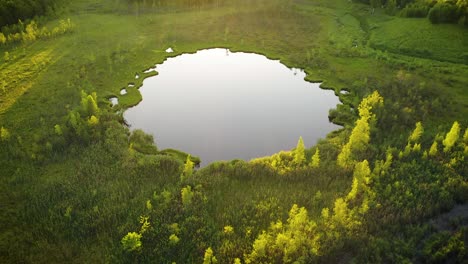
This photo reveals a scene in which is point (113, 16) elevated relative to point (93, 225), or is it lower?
elevated

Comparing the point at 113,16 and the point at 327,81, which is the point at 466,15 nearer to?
the point at 327,81

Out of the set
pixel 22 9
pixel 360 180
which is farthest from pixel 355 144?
pixel 22 9

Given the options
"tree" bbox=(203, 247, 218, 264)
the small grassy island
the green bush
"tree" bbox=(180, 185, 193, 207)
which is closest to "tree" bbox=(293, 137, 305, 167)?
the small grassy island

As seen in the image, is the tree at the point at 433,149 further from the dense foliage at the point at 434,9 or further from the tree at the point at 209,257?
the dense foliage at the point at 434,9

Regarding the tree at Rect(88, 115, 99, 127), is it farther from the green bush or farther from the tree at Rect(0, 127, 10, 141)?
the green bush

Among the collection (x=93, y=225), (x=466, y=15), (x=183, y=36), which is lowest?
(x=93, y=225)

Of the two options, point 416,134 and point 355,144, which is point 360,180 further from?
point 416,134

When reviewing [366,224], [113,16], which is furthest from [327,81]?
[113,16]

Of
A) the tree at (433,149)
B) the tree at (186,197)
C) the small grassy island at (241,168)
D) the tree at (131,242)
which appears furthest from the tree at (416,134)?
the tree at (131,242)
